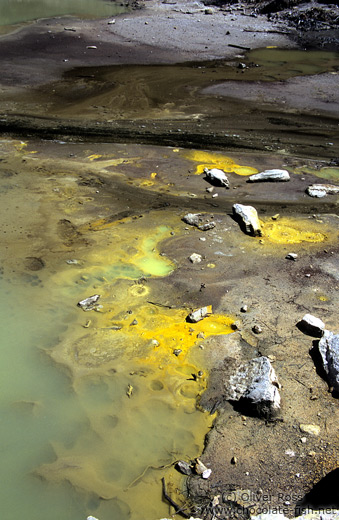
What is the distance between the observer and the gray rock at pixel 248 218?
6.28 meters

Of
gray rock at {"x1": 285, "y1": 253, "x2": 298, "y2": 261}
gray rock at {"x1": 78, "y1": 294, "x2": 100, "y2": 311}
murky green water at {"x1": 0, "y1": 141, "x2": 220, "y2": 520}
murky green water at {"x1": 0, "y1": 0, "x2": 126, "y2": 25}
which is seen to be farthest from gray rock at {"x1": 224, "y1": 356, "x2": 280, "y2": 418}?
murky green water at {"x1": 0, "y1": 0, "x2": 126, "y2": 25}

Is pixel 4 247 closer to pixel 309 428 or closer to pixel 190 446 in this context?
pixel 190 446

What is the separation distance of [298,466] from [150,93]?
1108cm

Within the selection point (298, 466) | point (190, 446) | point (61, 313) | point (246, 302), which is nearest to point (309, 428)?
point (298, 466)

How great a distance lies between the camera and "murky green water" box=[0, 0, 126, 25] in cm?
2053

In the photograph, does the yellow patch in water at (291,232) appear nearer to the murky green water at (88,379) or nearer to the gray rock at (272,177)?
the gray rock at (272,177)

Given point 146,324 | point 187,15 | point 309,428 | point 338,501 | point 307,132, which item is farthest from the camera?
point 187,15

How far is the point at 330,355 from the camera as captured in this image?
4098 mm

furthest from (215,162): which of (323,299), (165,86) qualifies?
(165,86)

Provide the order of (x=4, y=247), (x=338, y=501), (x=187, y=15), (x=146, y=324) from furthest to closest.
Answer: (x=187, y=15), (x=4, y=247), (x=146, y=324), (x=338, y=501)

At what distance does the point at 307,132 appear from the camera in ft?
32.9

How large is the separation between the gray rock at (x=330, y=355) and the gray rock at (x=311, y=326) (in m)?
0.18

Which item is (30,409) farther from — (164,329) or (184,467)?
(164,329)

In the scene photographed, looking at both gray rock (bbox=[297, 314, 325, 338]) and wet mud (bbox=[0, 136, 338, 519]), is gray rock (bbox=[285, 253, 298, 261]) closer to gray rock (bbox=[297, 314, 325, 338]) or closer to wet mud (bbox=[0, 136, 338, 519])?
wet mud (bbox=[0, 136, 338, 519])
